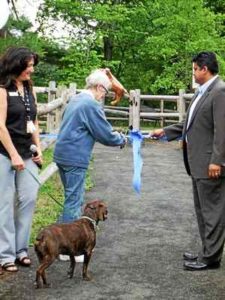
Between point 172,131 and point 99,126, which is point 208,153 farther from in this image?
point 99,126

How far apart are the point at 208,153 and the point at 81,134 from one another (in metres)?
1.08

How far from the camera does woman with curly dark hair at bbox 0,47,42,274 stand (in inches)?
189

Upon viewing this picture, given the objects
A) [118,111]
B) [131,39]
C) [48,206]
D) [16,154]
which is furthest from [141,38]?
[16,154]

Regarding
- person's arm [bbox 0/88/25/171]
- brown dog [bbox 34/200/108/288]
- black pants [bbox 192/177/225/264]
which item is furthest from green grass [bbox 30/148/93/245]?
black pants [bbox 192/177/225/264]

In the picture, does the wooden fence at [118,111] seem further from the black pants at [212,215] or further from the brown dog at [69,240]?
the black pants at [212,215]

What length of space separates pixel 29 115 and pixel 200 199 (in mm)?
1621

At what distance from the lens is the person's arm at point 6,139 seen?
4.68 m

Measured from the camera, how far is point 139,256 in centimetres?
556

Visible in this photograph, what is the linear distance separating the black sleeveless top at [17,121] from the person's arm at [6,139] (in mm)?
56

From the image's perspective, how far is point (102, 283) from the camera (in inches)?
185

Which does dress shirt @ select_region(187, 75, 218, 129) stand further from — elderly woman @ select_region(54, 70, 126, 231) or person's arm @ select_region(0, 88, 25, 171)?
person's arm @ select_region(0, 88, 25, 171)

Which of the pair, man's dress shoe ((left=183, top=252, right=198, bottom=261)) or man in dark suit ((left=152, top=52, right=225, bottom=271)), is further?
man's dress shoe ((left=183, top=252, right=198, bottom=261))

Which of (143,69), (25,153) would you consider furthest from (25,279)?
(143,69)

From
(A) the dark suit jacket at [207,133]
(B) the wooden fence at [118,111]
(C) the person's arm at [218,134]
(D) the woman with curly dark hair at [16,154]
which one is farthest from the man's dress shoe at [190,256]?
(B) the wooden fence at [118,111]
